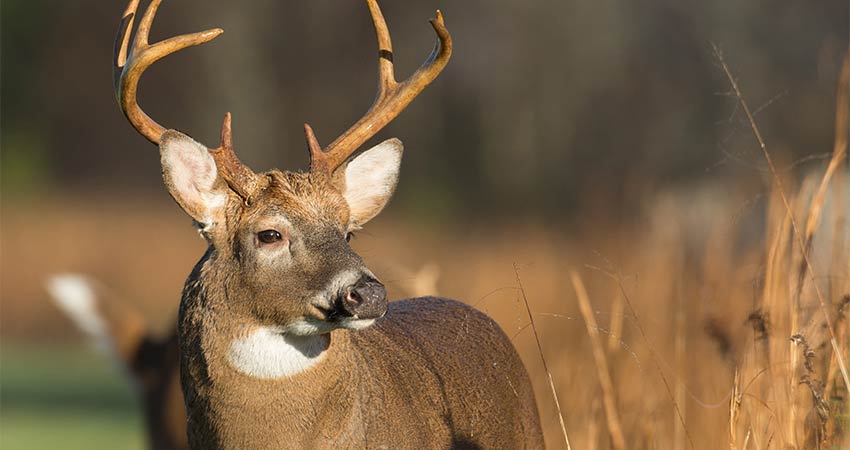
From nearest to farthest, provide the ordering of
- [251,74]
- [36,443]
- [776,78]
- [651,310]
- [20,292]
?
[651,310] → [36,443] → [20,292] → [776,78] → [251,74]

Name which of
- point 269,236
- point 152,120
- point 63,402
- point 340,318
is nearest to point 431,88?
point 63,402

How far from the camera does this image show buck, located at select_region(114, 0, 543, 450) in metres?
5.42

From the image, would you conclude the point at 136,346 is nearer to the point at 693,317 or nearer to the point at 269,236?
the point at 693,317

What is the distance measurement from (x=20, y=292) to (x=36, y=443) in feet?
25.3

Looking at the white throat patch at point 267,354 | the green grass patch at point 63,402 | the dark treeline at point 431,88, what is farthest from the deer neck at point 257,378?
the dark treeline at point 431,88

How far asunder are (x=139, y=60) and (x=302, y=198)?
0.78 m

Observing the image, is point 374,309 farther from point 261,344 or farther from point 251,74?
point 251,74

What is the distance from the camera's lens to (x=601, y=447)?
789cm

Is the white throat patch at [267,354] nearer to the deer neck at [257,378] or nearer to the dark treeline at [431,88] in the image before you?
the deer neck at [257,378]

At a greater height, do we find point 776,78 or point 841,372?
point 841,372

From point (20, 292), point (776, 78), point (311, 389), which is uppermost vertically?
point (311, 389)

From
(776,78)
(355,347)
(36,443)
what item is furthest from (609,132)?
(355,347)

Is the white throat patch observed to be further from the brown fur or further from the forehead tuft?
the forehead tuft

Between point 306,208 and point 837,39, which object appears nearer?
point 306,208
